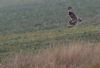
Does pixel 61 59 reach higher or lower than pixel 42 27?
higher

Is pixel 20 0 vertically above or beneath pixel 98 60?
beneath

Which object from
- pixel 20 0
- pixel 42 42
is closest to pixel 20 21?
pixel 42 42

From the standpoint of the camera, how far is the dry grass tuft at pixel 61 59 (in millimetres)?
13531

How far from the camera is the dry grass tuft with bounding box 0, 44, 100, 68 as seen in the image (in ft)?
44.4

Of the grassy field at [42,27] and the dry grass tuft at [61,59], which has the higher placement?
the dry grass tuft at [61,59]

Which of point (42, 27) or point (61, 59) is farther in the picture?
point (42, 27)

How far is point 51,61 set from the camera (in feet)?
45.0

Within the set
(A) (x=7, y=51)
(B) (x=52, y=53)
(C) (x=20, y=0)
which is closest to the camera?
(B) (x=52, y=53)

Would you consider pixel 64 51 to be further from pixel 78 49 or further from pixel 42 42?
pixel 42 42

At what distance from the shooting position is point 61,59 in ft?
45.8

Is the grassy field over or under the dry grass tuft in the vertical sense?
under

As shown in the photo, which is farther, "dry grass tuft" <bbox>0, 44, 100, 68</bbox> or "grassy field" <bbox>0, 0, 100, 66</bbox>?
"grassy field" <bbox>0, 0, 100, 66</bbox>

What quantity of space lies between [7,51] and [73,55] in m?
4.26

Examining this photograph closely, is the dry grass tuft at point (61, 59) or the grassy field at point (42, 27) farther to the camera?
the grassy field at point (42, 27)
